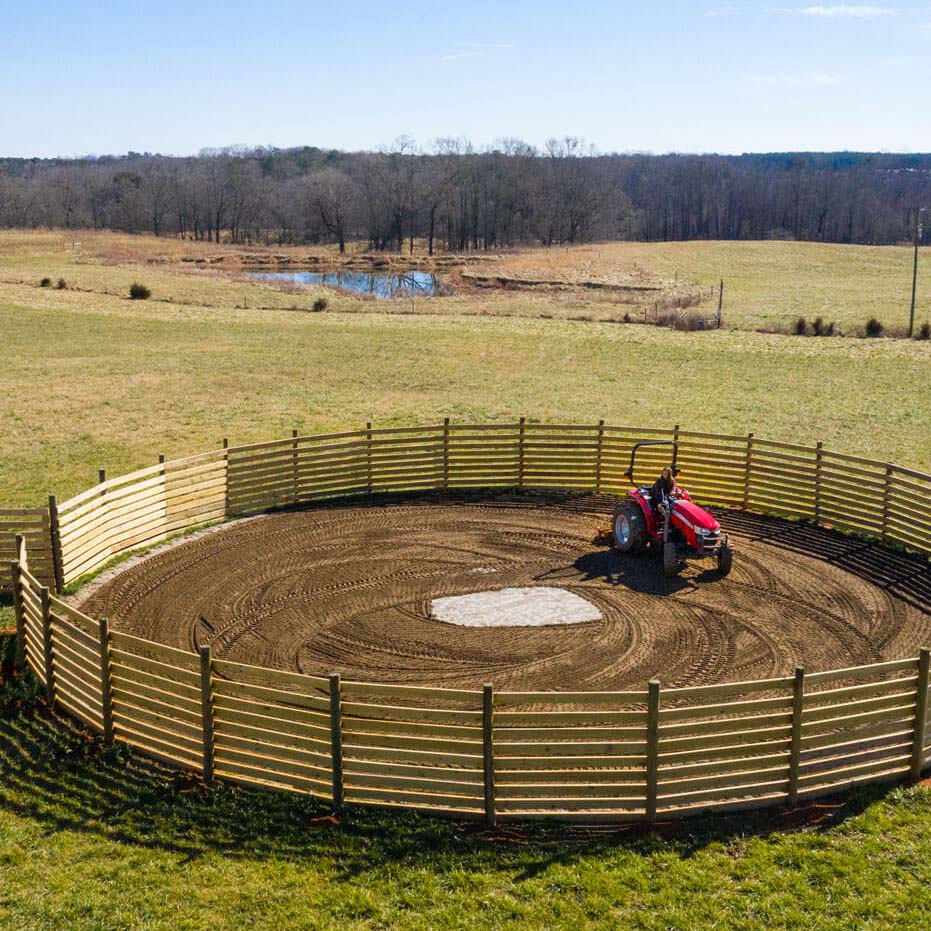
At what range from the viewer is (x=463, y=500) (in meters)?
20.5

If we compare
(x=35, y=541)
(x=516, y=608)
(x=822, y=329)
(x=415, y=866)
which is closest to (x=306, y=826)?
(x=415, y=866)

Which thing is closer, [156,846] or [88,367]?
[156,846]

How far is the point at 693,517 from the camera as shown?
16.1 metres

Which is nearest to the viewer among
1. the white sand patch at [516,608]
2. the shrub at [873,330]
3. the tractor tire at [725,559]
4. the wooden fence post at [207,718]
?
the wooden fence post at [207,718]

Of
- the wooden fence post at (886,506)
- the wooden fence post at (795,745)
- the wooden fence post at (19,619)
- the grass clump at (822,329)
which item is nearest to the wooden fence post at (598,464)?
the wooden fence post at (886,506)

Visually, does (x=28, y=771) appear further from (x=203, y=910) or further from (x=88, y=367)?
(x=88, y=367)

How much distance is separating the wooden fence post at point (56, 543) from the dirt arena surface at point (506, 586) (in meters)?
0.59

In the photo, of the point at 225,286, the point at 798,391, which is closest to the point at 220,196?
the point at 225,286

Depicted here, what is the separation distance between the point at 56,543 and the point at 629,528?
910 centimetres

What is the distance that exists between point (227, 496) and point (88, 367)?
2143cm

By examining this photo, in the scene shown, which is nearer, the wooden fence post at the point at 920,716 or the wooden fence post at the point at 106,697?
the wooden fence post at the point at 920,716

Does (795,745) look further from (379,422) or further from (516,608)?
(379,422)

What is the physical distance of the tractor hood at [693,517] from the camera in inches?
632

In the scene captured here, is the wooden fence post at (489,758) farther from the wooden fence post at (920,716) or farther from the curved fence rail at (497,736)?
the wooden fence post at (920,716)
